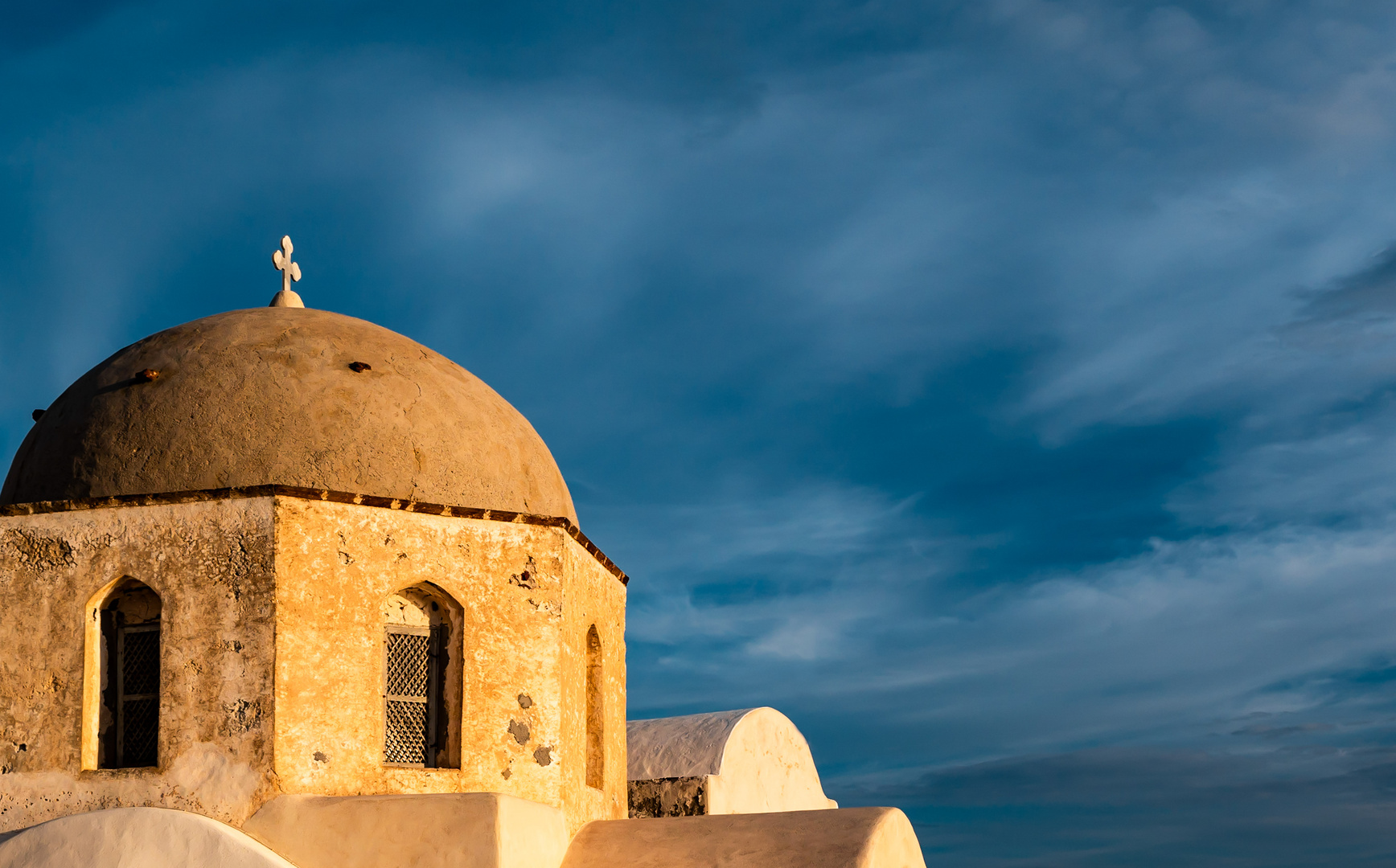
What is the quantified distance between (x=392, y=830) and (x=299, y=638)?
1.16m

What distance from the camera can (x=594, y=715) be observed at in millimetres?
8930

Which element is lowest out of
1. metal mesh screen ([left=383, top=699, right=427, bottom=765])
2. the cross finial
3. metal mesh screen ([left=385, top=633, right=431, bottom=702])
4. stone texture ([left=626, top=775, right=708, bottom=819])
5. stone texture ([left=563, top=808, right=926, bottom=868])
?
stone texture ([left=563, top=808, right=926, bottom=868])

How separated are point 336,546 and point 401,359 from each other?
5.20 feet

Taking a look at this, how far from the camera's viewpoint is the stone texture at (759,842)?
7582 mm

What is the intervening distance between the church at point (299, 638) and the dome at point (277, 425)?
0.06 ft

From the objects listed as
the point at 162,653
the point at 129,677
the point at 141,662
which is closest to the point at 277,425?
the point at 162,653

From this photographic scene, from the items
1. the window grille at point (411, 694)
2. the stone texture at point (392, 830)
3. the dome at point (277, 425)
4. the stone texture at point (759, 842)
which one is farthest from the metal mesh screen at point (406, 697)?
the stone texture at point (759, 842)

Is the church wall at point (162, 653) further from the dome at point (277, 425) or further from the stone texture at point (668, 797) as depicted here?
the stone texture at point (668, 797)

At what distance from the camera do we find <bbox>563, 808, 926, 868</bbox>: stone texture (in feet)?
24.9

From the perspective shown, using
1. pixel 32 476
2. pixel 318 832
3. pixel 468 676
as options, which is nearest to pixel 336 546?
pixel 468 676

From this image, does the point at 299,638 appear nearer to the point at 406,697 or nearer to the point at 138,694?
the point at 406,697

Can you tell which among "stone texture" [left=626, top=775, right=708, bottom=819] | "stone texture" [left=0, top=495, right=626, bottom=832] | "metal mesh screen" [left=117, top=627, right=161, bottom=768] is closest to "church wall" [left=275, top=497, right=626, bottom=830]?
"stone texture" [left=0, top=495, right=626, bottom=832]

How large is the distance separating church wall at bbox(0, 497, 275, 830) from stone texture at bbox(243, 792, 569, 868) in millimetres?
220

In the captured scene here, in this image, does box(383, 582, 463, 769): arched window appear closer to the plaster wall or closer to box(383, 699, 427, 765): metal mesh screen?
box(383, 699, 427, 765): metal mesh screen
